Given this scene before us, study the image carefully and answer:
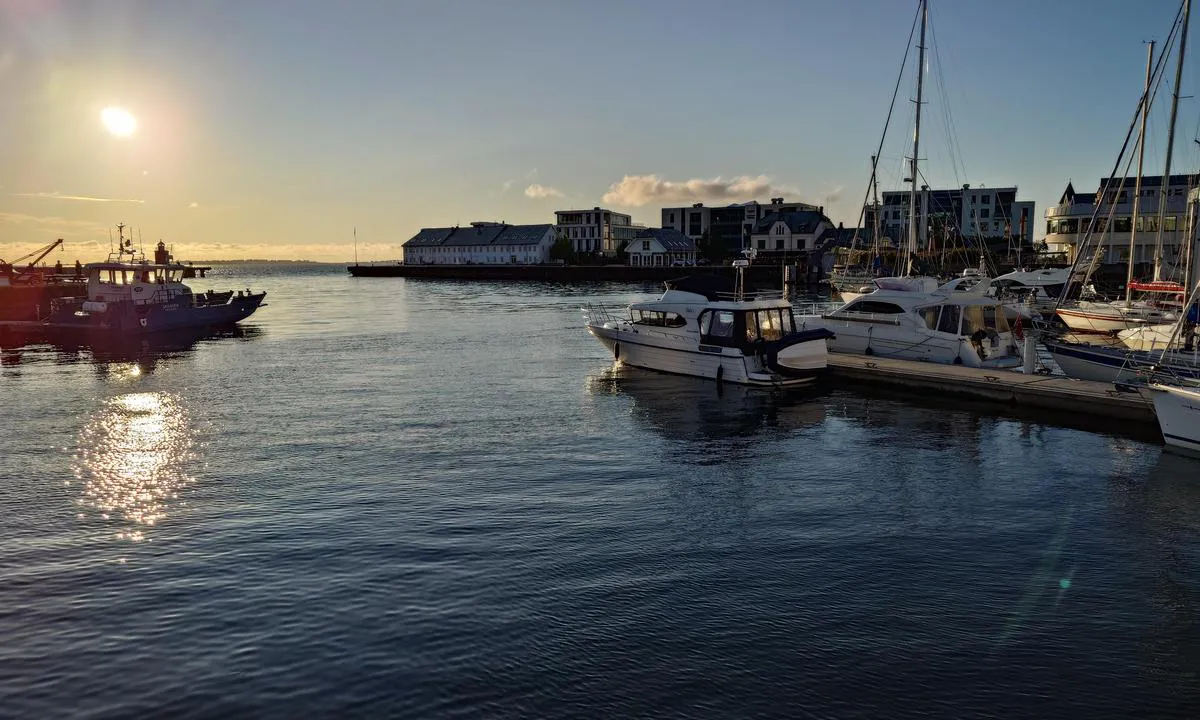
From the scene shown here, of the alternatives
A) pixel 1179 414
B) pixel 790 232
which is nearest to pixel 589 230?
pixel 790 232

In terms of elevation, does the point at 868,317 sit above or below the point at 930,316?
below

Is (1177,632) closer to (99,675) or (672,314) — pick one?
(99,675)

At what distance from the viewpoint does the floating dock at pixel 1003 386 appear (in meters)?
23.3

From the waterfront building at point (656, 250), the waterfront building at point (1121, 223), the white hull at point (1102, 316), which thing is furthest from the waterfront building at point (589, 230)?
the white hull at point (1102, 316)

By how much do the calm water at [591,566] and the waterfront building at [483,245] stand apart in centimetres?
14583

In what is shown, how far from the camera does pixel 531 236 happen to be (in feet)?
556

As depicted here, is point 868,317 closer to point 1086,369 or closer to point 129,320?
point 1086,369

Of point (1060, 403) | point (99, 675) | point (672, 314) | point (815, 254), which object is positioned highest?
point (815, 254)

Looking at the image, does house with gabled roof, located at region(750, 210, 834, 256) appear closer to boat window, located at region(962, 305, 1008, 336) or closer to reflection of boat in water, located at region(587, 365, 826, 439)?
boat window, located at region(962, 305, 1008, 336)

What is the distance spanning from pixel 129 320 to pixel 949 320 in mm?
50602

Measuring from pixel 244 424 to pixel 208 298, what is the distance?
4262 cm

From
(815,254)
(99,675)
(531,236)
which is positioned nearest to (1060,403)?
(99,675)

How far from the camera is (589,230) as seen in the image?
178m

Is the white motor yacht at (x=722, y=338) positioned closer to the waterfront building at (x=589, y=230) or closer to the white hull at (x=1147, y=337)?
the white hull at (x=1147, y=337)
